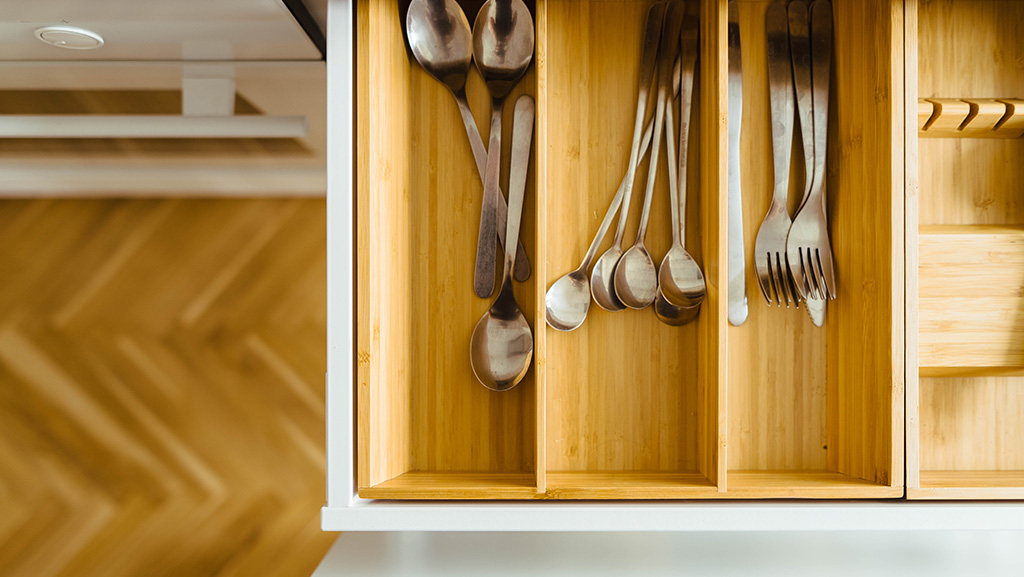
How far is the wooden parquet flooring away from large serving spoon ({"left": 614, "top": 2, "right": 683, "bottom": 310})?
3.45 ft

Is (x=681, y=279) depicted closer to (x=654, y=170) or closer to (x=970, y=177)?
(x=654, y=170)

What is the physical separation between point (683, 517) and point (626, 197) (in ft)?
1.31

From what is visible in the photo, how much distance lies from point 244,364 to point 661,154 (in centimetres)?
125

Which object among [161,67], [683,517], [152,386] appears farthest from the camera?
[152,386]

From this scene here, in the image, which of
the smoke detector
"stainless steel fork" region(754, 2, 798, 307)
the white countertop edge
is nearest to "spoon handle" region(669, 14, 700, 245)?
"stainless steel fork" region(754, 2, 798, 307)

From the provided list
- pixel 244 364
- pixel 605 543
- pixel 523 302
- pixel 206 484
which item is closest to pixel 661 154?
pixel 523 302

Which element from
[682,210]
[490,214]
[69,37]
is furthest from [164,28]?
[682,210]

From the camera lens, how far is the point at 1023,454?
83 cm

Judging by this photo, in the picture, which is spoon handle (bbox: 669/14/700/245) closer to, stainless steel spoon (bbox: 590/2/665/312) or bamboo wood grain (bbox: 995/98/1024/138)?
stainless steel spoon (bbox: 590/2/665/312)

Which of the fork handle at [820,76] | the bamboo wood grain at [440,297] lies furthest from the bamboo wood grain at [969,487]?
the bamboo wood grain at [440,297]

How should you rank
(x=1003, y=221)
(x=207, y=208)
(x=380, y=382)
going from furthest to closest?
(x=207, y=208) → (x=1003, y=221) → (x=380, y=382)

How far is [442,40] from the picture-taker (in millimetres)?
795

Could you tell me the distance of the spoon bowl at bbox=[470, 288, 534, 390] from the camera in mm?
793

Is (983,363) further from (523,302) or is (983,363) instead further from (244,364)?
(244,364)
